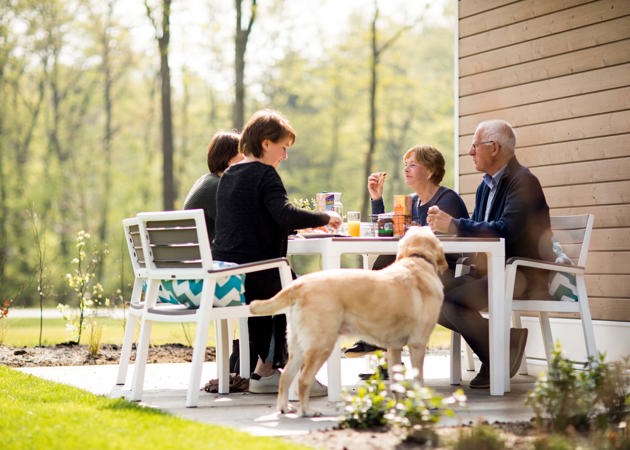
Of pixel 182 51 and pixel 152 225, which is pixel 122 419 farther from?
pixel 182 51

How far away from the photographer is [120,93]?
2934 cm

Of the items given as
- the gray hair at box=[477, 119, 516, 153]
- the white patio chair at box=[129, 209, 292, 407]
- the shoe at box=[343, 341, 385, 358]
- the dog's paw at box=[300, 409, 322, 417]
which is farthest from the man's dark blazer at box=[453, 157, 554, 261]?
the dog's paw at box=[300, 409, 322, 417]

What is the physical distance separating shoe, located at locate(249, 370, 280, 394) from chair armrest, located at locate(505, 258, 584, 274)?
1516mm

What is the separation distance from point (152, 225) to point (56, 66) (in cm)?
2357

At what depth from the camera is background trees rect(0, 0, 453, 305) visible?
1041 inches

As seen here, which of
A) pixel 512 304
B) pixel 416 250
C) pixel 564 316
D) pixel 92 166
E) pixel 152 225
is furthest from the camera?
pixel 92 166

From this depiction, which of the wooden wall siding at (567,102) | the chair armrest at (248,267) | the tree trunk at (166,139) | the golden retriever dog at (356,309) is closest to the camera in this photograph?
the golden retriever dog at (356,309)

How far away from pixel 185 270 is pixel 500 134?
7.29 ft

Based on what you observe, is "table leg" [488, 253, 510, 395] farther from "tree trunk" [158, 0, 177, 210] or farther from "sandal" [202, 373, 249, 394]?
"tree trunk" [158, 0, 177, 210]

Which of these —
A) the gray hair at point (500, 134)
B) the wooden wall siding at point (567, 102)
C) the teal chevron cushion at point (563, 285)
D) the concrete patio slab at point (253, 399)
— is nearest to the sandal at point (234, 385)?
the concrete patio slab at point (253, 399)

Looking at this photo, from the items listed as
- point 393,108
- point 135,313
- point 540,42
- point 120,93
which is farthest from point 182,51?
point 135,313

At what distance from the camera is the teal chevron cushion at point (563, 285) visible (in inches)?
230

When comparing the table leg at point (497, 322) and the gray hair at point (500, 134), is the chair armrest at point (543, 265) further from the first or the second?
the gray hair at point (500, 134)

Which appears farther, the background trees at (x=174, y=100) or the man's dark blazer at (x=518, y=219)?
the background trees at (x=174, y=100)
